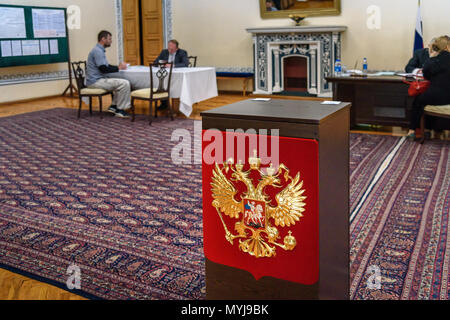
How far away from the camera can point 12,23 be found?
30.9 ft

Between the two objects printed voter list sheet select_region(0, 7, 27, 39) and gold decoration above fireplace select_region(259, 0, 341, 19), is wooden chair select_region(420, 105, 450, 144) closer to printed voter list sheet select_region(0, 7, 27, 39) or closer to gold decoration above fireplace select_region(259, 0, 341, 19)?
gold decoration above fireplace select_region(259, 0, 341, 19)

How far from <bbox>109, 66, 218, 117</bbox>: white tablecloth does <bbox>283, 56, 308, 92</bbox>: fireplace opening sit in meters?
2.62

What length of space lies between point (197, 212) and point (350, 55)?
7.15m

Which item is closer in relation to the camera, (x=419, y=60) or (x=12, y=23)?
(x=419, y=60)

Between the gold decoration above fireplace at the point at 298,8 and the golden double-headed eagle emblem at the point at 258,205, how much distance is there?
864cm

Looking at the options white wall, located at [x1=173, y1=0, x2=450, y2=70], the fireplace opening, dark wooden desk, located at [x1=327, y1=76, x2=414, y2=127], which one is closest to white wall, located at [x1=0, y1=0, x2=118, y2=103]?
white wall, located at [x1=173, y1=0, x2=450, y2=70]

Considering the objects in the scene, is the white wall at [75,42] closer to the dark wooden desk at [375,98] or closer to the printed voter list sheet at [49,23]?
the printed voter list sheet at [49,23]

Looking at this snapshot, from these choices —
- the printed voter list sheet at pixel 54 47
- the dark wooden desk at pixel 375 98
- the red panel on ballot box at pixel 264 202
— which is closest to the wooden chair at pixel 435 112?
the dark wooden desk at pixel 375 98

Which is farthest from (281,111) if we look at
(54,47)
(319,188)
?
→ (54,47)

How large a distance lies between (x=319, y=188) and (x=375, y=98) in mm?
5214

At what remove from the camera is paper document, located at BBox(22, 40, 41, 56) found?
9.73 metres

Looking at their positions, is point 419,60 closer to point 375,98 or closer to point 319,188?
point 375,98

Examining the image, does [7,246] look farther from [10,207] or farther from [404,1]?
[404,1]
